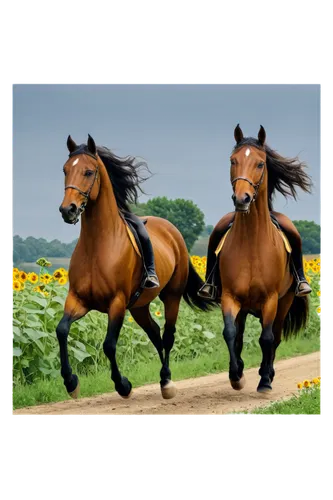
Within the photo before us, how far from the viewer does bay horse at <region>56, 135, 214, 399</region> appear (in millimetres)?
11281

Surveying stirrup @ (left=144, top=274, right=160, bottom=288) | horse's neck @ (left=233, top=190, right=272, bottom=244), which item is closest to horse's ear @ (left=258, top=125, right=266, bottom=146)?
horse's neck @ (left=233, top=190, right=272, bottom=244)

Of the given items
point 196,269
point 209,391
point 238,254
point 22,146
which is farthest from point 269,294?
point 22,146

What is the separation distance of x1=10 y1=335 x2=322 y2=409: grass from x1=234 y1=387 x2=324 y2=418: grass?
2.94 ft

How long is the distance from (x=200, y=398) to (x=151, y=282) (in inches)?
56.1

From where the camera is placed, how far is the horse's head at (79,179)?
→ 36.0ft

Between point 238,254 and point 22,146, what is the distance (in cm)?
265

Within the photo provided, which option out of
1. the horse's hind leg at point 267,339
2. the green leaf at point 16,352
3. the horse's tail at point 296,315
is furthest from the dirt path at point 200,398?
the green leaf at point 16,352

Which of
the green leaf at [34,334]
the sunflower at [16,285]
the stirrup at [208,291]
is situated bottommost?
the green leaf at [34,334]

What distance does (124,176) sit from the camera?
1199 centimetres

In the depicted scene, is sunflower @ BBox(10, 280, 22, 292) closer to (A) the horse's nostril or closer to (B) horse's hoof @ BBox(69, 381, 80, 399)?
(B) horse's hoof @ BBox(69, 381, 80, 399)

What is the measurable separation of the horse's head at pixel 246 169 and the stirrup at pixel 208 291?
122cm

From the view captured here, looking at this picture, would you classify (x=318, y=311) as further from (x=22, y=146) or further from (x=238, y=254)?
(x=22, y=146)

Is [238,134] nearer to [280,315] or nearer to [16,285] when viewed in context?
[280,315]

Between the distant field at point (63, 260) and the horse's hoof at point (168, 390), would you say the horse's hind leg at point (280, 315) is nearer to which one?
the distant field at point (63, 260)
